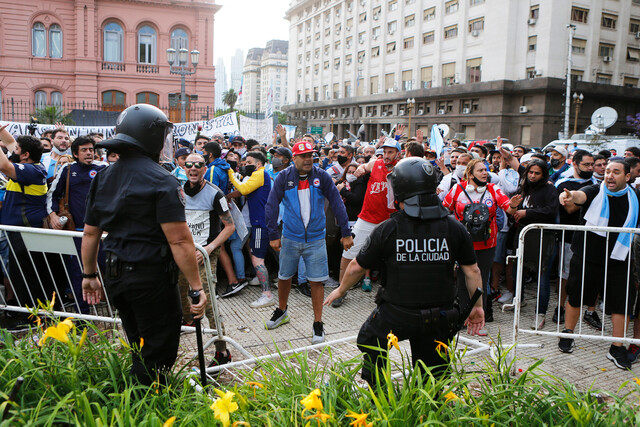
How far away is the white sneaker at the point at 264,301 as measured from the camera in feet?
21.3

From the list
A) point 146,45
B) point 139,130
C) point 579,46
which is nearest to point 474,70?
point 579,46

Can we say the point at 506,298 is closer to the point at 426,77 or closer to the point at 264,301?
A: the point at 264,301

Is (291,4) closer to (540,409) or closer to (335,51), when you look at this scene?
(335,51)

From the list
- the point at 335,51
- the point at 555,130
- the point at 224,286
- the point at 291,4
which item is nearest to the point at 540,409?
the point at 224,286

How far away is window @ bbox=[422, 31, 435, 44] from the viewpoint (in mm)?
50531

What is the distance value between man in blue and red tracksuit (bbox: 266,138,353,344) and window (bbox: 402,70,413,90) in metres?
50.8

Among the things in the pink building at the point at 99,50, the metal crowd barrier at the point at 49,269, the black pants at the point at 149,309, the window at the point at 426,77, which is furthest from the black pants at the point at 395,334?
the window at the point at 426,77

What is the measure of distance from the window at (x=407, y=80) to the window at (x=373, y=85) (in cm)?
510

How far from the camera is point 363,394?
9.26 feet

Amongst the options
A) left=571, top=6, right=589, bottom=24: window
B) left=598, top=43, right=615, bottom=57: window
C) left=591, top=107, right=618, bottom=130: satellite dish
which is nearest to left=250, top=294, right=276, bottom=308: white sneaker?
left=591, top=107, right=618, bottom=130: satellite dish

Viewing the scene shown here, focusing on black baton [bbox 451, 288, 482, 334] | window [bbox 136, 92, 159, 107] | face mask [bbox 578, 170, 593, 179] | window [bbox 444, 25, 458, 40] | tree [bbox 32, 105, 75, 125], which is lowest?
black baton [bbox 451, 288, 482, 334]

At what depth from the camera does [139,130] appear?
10.2ft

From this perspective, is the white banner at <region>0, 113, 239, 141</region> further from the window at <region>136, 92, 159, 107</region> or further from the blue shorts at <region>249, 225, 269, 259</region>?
the window at <region>136, 92, 159, 107</region>

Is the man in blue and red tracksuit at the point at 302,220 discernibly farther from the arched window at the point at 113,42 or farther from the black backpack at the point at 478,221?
the arched window at the point at 113,42
